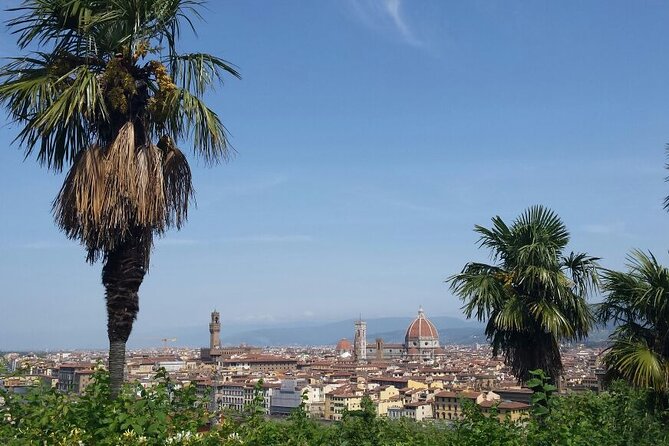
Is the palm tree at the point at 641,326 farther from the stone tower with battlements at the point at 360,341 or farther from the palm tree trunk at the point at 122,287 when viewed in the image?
the stone tower with battlements at the point at 360,341

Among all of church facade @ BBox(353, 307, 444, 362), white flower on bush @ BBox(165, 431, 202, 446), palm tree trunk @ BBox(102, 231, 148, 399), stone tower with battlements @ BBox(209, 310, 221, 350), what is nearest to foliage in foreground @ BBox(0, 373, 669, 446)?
white flower on bush @ BBox(165, 431, 202, 446)

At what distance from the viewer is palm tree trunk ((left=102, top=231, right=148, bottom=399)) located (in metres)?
5.53

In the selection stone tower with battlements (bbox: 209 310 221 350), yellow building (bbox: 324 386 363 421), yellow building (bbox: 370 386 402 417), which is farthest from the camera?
stone tower with battlements (bbox: 209 310 221 350)

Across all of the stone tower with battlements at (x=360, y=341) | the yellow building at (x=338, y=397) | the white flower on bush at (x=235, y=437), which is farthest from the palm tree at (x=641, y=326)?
the stone tower with battlements at (x=360, y=341)

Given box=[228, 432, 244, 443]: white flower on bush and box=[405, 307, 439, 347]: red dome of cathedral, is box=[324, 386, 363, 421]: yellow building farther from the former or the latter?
box=[405, 307, 439, 347]: red dome of cathedral

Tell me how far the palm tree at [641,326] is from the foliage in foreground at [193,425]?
1339mm

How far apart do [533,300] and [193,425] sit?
16.6 ft

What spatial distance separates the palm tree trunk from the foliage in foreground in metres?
0.80

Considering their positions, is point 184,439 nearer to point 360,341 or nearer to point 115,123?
point 115,123

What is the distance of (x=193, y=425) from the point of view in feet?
12.9

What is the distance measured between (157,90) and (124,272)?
170 cm

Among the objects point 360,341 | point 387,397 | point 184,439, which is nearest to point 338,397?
point 387,397

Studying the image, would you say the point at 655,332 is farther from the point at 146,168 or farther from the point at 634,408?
the point at 146,168

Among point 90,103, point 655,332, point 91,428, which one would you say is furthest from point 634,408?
point 90,103
